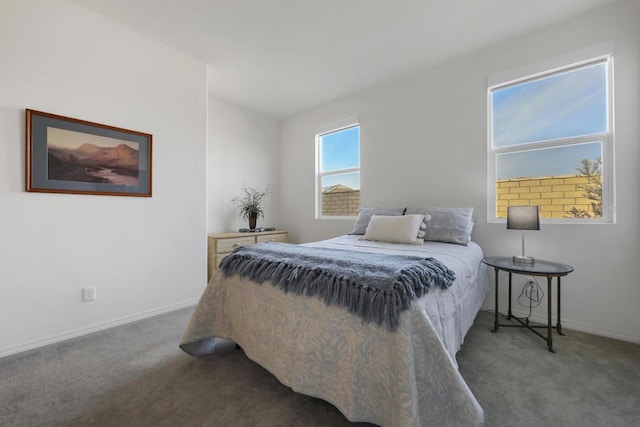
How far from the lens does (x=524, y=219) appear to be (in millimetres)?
2119

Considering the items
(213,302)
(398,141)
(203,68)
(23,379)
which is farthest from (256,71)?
(23,379)

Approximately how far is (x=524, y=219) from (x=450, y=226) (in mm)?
550

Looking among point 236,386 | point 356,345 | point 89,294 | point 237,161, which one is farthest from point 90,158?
point 356,345

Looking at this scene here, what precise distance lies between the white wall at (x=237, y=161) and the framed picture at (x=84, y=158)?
1268mm

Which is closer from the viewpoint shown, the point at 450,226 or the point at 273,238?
the point at 450,226

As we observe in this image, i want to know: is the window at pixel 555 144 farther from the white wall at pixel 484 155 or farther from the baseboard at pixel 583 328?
the baseboard at pixel 583 328

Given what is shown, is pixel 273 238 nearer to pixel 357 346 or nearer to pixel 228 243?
pixel 228 243

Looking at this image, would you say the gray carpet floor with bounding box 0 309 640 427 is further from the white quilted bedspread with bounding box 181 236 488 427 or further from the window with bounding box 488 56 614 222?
the window with bounding box 488 56 614 222

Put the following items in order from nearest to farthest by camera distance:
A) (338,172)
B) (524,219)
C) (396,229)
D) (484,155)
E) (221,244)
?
(524,219) < (396,229) < (484,155) < (221,244) < (338,172)

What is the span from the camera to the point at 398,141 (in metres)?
3.26

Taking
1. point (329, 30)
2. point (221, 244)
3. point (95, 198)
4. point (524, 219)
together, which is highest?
point (329, 30)

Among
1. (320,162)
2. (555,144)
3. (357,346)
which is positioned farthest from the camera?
(320,162)

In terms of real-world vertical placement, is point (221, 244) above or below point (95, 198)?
below

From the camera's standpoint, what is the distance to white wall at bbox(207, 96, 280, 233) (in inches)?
148
